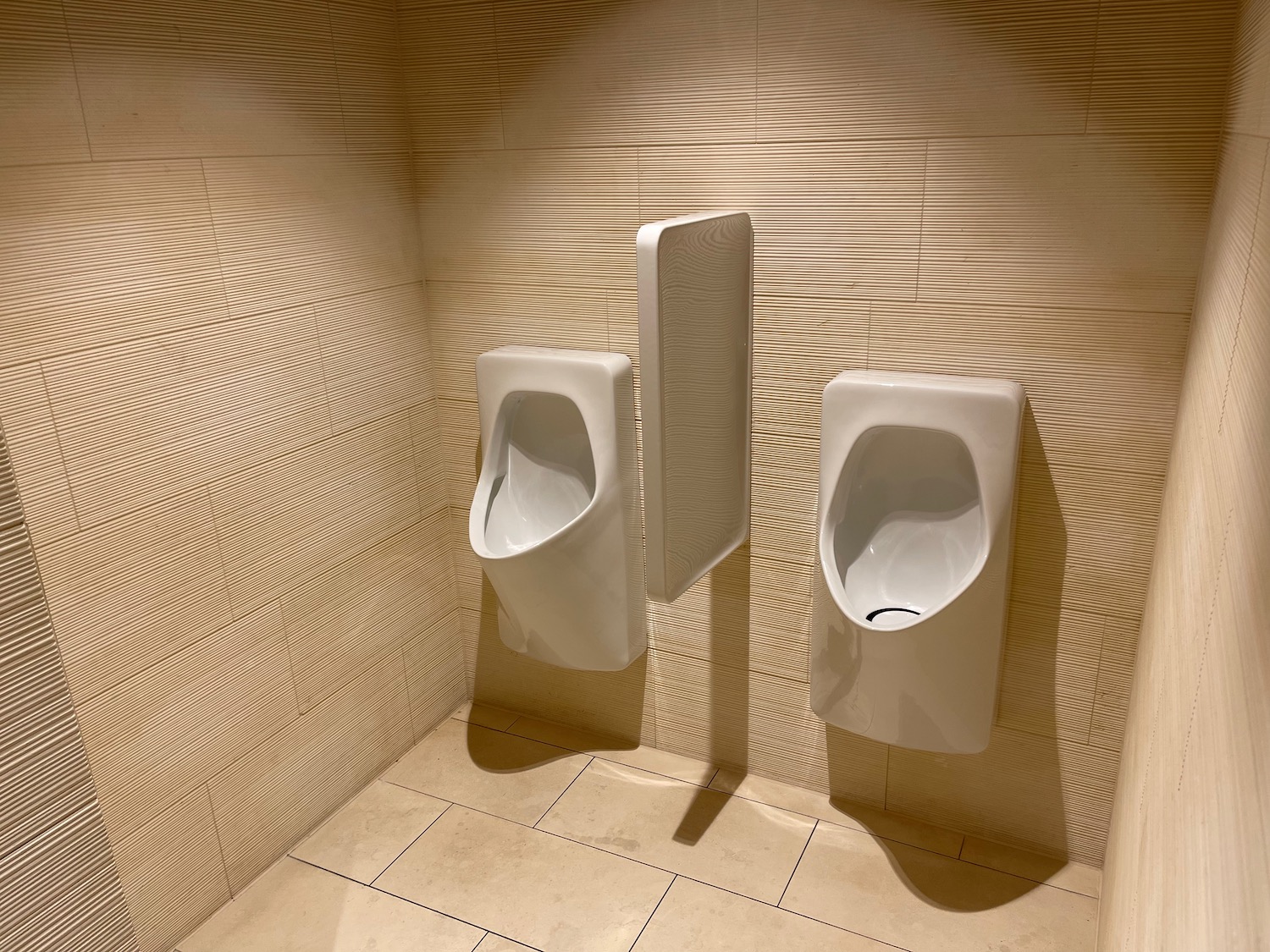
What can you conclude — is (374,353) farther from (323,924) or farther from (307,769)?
(323,924)

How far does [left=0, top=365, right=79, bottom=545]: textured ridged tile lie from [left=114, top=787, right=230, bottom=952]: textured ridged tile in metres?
0.69

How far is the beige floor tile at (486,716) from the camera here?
9.12 ft

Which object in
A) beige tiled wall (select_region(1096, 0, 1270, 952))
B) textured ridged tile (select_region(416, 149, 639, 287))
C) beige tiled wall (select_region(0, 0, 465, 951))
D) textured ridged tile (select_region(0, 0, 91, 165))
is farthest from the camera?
textured ridged tile (select_region(416, 149, 639, 287))

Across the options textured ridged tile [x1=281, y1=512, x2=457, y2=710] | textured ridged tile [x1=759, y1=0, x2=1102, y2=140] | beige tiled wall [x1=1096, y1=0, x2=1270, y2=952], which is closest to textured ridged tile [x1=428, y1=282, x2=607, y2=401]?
textured ridged tile [x1=281, y1=512, x2=457, y2=710]

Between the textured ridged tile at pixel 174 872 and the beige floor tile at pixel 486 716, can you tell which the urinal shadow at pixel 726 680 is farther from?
the textured ridged tile at pixel 174 872

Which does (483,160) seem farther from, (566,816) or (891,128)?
(566,816)

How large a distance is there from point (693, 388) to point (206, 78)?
115cm

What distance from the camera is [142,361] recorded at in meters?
1.80

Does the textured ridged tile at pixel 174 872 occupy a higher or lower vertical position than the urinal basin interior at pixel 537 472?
lower

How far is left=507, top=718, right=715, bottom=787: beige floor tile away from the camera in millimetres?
2543

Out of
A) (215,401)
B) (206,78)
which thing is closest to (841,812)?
(215,401)

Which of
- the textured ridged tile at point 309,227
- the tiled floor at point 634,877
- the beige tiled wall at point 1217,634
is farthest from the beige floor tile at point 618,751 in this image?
the textured ridged tile at point 309,227

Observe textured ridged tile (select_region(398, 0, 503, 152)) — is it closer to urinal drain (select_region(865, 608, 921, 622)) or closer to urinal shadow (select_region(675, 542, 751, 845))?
urinal shadow (select_region(675, 542, 751, 845))

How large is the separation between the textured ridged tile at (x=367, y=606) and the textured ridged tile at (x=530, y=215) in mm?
745
